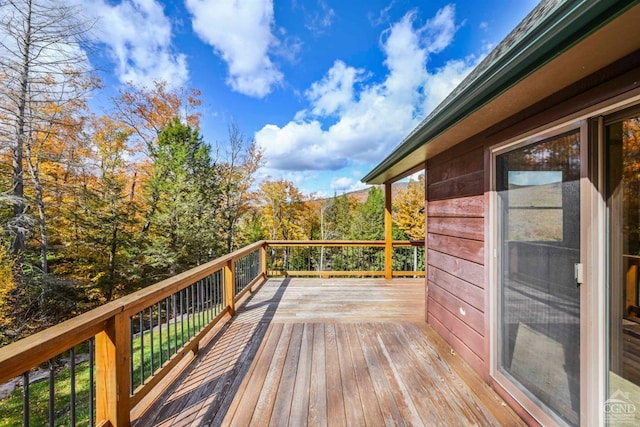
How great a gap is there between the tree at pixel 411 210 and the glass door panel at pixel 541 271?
12237mm

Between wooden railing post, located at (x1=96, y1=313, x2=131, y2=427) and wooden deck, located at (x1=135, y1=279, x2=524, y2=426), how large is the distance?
29 cm

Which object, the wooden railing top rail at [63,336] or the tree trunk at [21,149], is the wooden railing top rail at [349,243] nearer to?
the wooden railing top rail at [63,336]

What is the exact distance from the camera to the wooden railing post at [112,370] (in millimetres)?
1517

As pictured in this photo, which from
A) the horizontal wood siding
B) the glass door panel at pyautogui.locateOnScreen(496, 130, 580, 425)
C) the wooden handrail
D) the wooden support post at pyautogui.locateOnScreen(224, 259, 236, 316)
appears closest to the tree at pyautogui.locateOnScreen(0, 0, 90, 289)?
the wooden handrail

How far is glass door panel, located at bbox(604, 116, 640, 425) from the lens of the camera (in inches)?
46.3

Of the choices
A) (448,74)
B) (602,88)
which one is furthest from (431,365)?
(448,74)

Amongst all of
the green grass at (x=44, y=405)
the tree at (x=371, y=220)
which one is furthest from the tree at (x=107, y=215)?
the tree at (x=371, y=220)

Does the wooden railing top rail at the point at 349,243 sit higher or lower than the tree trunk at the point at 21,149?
lower

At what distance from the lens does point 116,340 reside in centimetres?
154

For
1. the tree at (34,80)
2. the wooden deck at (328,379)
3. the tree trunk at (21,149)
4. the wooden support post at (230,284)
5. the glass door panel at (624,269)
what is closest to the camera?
the glass door panel at (624,269)

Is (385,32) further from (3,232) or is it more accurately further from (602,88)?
(3,232)

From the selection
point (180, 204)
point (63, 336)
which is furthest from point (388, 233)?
point (180, 204)

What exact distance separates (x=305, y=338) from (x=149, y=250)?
1050 cm

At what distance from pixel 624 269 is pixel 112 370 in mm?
2748
